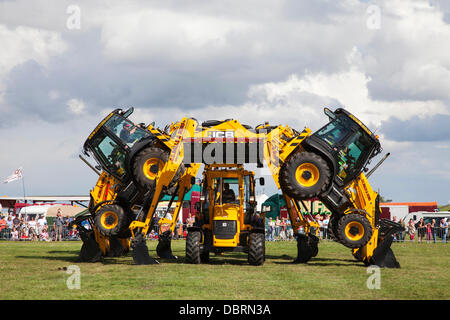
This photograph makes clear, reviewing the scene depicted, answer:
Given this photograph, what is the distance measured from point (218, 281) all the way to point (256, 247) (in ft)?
12.2

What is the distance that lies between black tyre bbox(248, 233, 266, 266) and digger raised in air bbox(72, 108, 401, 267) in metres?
0.03

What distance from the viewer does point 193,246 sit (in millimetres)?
16500

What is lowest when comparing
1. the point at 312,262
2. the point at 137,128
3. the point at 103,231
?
the point at 312,262

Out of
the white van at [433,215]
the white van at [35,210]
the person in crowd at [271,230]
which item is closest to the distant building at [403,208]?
the white van at [433,215]

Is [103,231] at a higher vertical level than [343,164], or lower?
lower

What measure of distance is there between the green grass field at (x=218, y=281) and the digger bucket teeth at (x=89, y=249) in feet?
1.40

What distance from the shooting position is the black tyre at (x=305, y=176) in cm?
1560

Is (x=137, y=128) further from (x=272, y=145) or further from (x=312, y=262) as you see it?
(x=312, y=262)

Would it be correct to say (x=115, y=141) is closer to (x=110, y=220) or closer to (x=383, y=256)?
(x=110, y=220)

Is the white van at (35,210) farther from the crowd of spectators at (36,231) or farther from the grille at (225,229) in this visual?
the grille at (225,229)

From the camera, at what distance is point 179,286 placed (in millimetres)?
11680

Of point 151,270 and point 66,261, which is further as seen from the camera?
point 66,261

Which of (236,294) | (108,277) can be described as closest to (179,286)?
(236,294)
